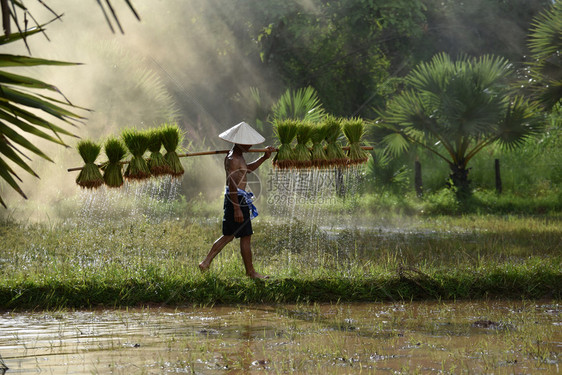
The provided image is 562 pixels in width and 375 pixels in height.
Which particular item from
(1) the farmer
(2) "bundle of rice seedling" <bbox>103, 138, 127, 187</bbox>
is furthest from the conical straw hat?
(2) "bundle of rice seedling" <bbox>103, 138, 127, 187</bbox>

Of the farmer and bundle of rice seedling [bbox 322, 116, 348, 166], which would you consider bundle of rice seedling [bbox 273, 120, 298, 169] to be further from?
bundle of rice seedling [bbox 322, 116, 348, 166]

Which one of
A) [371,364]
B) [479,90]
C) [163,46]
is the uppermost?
[163,46]

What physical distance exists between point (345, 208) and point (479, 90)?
13.5 feet

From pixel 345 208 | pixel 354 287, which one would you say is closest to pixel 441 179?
pixel 345 208

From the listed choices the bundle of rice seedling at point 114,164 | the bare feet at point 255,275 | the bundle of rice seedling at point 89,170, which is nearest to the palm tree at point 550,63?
the bare feet at point 255,275

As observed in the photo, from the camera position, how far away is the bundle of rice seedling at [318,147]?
731 cm

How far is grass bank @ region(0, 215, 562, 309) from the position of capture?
662cm

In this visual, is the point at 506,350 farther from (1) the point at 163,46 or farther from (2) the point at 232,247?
(1) the point at 163,46

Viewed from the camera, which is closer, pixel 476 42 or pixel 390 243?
pixel 390 243

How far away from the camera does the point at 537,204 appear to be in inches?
694

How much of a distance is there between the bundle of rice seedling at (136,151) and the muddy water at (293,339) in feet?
5.23

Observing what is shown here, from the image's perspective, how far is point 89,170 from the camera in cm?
721

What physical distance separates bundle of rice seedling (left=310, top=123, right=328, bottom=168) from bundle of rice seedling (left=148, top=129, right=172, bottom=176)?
1507mm

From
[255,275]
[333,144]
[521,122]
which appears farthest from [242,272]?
[521,122]
